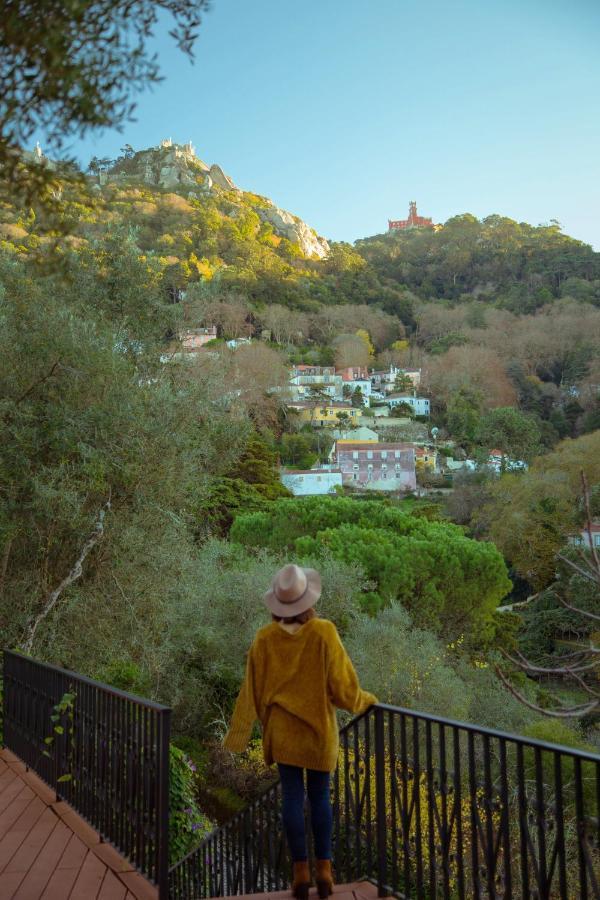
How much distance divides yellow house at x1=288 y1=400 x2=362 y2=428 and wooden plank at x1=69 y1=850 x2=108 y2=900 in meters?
65.2

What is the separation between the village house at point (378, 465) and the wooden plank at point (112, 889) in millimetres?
55910

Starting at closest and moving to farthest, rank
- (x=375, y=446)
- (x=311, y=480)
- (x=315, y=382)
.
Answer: (x=311, y=480) → (x=375, y=446) → (x=315, y=382)

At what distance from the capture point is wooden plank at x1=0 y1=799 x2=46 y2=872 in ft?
12.9

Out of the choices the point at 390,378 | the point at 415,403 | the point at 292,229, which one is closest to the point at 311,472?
the point at 415,403

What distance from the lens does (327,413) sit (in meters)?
72.6

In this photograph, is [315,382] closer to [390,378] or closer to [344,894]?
[390,378]

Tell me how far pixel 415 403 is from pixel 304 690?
255 feet

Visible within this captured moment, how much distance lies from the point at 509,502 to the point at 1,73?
42.7m

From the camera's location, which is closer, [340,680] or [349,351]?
[340,680]

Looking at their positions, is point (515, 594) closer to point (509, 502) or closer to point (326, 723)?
point (509, 502)


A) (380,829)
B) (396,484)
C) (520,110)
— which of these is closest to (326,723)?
(380,829)

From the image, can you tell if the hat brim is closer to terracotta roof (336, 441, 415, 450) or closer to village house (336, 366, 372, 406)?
terracotta roof (336, 441, 415, 450)

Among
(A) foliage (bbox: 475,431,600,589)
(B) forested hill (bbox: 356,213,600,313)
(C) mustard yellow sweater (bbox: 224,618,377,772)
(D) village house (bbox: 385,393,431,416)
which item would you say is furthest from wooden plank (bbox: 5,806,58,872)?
(B) forested hill (bbox: 356,213,600,313)

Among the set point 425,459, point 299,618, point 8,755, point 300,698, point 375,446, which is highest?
point 299,618
